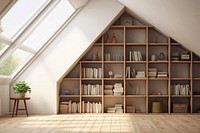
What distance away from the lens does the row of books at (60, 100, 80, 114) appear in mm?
10500

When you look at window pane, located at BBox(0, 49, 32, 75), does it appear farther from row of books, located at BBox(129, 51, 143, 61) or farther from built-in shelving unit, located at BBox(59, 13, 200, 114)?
row of books, located at BBox(129, 51, 143, 61)

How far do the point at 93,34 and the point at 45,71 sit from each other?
1.63 metres

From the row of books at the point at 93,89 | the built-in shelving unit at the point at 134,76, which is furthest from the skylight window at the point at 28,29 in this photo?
the row of books at the point at 93,89

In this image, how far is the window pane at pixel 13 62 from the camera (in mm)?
9373

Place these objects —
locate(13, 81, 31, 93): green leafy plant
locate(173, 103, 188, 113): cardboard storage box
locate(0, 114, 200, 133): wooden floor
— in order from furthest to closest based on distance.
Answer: locate(173, 103, 188, 113): cardboard storage box
locate(13, 81, 31, 93): green leafy plant
locate(0, 114, 200, 133): wooden floor

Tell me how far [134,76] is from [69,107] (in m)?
2.03

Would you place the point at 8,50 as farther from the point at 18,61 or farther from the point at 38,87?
the point at 38,87

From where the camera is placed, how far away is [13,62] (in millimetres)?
9750

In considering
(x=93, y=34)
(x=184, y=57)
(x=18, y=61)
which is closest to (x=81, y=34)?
(x=93, y=34)

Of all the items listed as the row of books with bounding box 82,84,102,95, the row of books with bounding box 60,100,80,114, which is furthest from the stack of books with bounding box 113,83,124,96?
the row of books with bounding box 60,100,80,114

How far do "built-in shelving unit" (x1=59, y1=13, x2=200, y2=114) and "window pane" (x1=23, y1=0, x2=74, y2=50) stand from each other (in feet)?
4.62

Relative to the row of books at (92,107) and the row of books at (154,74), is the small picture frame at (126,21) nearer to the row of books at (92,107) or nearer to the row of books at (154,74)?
the row of books at (154,74)

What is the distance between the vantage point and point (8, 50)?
340 inches

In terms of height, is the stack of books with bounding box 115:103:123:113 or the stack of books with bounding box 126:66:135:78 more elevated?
the stack of books with bounding box 126:66:135:78
